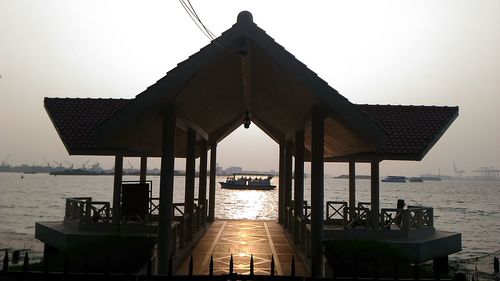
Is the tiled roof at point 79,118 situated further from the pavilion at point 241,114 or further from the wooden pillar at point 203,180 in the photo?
the wooden pillar at point 203,180

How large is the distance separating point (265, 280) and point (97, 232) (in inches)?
453

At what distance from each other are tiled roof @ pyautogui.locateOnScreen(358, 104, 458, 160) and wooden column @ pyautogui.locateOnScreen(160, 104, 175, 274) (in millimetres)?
6144

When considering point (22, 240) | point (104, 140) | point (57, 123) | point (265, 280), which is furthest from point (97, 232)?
point (22, 240)

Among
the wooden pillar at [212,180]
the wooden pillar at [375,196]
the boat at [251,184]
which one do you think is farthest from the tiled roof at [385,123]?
the boat at [251,184]

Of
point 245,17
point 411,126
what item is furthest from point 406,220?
point 245,17

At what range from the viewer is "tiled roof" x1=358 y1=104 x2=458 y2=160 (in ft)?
44.0

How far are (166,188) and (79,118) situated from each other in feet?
27.0

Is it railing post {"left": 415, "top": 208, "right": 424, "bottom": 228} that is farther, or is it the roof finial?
railing post {"left": 415, "top": 208, "right": 424, "bottom": 228}

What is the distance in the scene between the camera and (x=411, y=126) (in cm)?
1452

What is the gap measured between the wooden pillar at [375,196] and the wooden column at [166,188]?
7213mm

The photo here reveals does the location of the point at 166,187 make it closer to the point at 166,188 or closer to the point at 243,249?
the point at 166,188

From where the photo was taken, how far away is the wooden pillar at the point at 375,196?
45.9ft

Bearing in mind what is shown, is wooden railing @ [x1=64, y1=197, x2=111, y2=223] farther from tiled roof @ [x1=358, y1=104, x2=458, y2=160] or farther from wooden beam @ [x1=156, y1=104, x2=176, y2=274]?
tiled roof @ [x1=358, y1=104, x2=458, y2=160]

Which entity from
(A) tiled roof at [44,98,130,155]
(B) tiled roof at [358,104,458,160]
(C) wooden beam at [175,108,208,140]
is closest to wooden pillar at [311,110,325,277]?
(B) tiled roof at [358,104,458,160]
